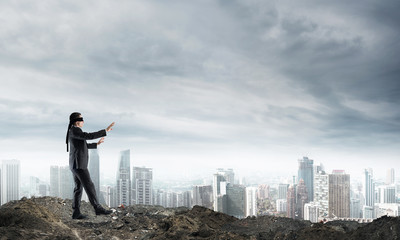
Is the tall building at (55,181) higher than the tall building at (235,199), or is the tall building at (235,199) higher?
the tall building at (55,181)

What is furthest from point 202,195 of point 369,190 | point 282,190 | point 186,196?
point 369,190

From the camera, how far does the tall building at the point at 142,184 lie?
49.6 ft

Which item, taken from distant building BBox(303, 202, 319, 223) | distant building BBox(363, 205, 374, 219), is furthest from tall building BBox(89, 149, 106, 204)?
distant building BBox(363, 205, 374, 219)

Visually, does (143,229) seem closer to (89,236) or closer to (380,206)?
(89,236)

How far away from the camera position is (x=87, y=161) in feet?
29.7

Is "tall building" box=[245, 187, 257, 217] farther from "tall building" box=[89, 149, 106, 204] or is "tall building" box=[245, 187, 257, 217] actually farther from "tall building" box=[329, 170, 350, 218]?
"tall building" box=[89, 149, 106, 204]

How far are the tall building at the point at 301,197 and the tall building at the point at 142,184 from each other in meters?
10.3

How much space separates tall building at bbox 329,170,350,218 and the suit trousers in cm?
1516

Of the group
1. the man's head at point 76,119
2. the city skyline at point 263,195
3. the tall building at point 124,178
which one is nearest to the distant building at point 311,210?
the city skyline at point 263,195

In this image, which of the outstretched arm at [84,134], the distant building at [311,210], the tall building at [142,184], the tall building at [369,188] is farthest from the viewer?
the tall building at [369,188]

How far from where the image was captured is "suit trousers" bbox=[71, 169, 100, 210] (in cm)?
898

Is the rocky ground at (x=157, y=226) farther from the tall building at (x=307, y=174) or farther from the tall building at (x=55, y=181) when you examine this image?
the tall building at (x=307, y=174)

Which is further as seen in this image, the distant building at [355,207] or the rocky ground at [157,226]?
the distant building at [355,207]

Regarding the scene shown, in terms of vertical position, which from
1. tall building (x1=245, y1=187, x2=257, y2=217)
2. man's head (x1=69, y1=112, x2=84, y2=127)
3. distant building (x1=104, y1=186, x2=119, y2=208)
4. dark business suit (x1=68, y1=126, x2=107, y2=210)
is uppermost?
man's head (x1=69, y1=112, x2=84, y2=127)
